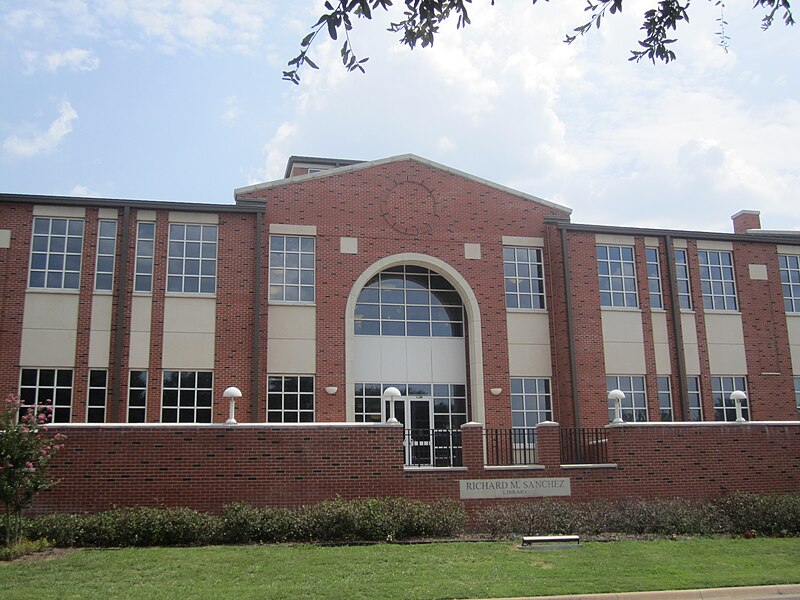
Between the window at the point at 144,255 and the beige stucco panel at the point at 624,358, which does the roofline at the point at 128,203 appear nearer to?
the window at the point at 144,255

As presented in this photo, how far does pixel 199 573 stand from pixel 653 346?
18.2m

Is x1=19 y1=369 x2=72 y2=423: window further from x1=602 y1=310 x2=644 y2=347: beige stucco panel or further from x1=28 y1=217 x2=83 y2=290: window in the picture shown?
x1=602 y1=310 x2=644 y2=347: beige stucco panel

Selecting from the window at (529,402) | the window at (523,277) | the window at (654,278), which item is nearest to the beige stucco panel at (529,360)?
the window at (529,402)

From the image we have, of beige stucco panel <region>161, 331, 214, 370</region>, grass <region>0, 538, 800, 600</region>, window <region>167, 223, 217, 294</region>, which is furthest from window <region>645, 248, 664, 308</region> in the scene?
beige stucco panel <region>161, 331, 214, 370</region>

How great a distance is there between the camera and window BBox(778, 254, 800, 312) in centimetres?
2780

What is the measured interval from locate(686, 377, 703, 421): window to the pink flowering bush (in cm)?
1927

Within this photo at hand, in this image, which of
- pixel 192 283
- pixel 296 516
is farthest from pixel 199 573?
pixel 192 283

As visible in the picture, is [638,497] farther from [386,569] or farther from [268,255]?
[268,255]

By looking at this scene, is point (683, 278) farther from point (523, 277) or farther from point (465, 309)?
point (465, 309)

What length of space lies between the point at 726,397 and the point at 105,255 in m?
19.7

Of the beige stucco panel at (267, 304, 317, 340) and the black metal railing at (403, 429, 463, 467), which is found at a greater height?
the beige stucco panel at (267, 304, 317, 340)

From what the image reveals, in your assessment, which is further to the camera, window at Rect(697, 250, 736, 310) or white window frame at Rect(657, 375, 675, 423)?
window at Rect(697, 250, 736, 310)

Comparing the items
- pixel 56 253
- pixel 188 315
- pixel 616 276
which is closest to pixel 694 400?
pixel 616 276

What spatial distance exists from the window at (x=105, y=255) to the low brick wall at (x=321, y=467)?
24.1 ft
